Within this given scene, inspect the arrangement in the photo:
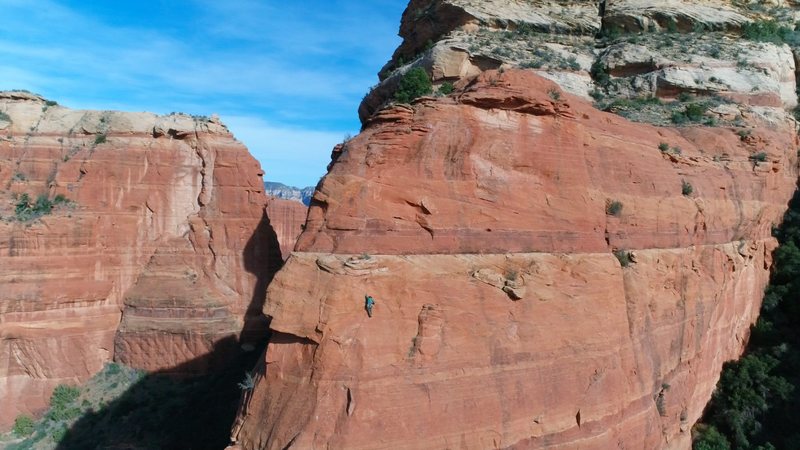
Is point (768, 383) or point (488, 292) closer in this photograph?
point (488, 292)

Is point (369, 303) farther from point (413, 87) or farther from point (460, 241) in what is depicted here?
point (413, 87)

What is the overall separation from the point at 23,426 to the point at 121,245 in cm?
968

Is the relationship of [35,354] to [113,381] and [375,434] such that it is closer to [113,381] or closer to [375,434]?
[113,381]

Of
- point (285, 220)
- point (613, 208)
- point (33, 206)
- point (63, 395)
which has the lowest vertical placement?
point (63, 395)

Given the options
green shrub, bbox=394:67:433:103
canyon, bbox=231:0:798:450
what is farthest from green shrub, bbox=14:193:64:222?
canyon, bbox=231:0:798:450

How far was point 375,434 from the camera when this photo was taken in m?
11.2

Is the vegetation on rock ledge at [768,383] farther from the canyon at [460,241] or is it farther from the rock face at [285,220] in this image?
the rock face at [285,220]

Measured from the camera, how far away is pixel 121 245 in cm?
2800

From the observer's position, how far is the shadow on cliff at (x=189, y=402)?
23.5 m

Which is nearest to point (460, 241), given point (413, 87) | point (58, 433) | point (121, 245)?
point (413, 87)

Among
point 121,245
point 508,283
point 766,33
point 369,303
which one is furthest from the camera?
point 766,33

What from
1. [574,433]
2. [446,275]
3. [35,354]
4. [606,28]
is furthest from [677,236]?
[35,354]

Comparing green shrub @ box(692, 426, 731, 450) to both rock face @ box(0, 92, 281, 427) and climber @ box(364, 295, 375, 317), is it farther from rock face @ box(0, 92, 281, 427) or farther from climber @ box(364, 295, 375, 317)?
rock face @ box(0, 92, 281, 427)

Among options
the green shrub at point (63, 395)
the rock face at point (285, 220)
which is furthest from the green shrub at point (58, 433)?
the rock face at point (285, 220)
